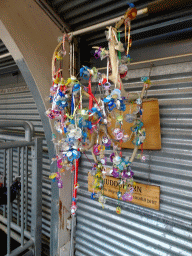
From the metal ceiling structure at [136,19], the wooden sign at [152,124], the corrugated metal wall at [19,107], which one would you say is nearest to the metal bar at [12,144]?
the wooden sign at [152,124]

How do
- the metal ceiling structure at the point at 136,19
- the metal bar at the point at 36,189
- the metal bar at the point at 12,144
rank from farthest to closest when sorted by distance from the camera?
the metal bar at the point at 36,189
the metal ceiling structure at the point at 136,19
the metal bar at the point at 12,144

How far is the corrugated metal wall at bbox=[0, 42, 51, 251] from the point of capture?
3047 millimetres

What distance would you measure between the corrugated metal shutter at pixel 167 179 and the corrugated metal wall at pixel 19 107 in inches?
56.0

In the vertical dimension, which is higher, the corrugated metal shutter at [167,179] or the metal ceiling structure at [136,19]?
the metal ceiling structure at [136,19]

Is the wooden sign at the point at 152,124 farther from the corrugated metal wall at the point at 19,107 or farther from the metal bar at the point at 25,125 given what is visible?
the corrugated metal wall at the point at 19,107

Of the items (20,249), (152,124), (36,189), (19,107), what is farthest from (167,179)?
(19,107)

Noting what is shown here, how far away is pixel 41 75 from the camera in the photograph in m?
2.11

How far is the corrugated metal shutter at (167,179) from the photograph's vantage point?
177cm

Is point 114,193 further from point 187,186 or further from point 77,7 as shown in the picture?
point 77,7

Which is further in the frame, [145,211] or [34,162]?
[145,211]

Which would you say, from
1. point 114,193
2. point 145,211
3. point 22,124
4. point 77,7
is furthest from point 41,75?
point 145,211

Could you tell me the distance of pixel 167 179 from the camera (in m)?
1.87

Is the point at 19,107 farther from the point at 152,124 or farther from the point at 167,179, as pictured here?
the point at 167,179

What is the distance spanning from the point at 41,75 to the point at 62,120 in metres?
1.08
